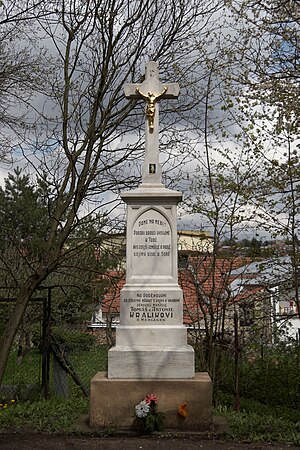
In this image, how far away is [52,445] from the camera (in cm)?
570

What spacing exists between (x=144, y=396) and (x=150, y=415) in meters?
0.34

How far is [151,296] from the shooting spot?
7.19 m

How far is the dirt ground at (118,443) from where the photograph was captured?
222 inches

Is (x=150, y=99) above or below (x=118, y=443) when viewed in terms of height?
above

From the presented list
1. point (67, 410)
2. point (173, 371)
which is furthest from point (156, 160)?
point (67, 410)

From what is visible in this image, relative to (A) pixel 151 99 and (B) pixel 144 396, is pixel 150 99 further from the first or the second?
(B) pixel 144 396

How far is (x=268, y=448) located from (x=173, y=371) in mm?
1478

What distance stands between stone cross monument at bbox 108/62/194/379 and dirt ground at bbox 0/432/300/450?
84 cm

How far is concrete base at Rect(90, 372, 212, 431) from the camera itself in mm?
6402

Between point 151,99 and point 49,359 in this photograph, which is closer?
point 151,99

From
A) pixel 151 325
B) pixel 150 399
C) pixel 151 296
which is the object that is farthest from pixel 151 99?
pixel 150 399

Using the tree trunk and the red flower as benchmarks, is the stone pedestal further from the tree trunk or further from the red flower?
the tree trunk

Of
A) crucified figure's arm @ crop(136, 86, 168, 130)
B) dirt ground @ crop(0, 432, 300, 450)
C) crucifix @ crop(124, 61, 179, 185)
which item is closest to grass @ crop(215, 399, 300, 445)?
dirt ground @ crop(0, 432, 300, 450)

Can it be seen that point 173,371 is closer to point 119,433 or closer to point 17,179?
point 119,433
